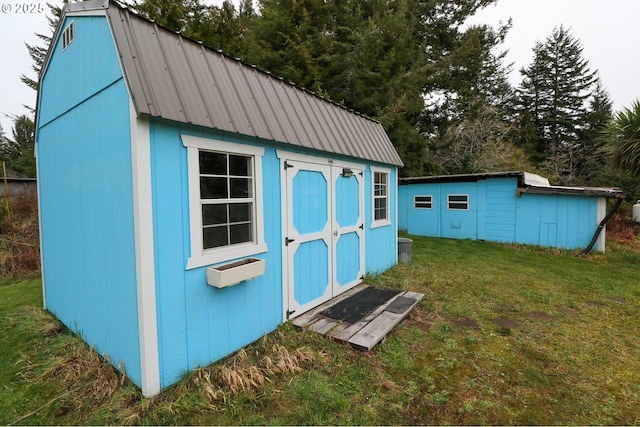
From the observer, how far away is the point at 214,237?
2730mm

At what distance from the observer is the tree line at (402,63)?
373 inches

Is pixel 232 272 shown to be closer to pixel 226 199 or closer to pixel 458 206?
pixel 226 199

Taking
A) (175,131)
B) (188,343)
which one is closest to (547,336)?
(188,343)

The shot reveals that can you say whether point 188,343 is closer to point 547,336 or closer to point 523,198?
point 547,336

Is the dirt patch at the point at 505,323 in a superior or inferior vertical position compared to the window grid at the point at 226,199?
inferior

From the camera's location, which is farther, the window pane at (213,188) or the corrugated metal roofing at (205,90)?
the window pane at (213,188)

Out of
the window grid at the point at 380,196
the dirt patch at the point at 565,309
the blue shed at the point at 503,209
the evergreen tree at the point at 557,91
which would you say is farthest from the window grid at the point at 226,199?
the evergreen tree at the point at 557,91

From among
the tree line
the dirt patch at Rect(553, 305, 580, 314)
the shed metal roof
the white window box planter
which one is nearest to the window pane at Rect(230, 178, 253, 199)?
the white window box planter

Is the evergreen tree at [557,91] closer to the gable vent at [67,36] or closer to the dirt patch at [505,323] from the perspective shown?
the dirt patch at [505,323]

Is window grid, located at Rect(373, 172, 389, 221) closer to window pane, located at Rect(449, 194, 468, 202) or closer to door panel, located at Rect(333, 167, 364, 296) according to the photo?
door panel, located at Rect(333, 167, 364, 296)

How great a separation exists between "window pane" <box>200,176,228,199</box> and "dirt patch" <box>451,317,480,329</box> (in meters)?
3.31

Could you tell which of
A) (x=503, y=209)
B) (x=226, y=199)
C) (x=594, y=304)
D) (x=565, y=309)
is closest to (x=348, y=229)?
(x=226, y=199)

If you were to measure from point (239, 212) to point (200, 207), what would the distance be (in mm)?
480

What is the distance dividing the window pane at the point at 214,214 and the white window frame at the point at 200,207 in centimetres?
11
